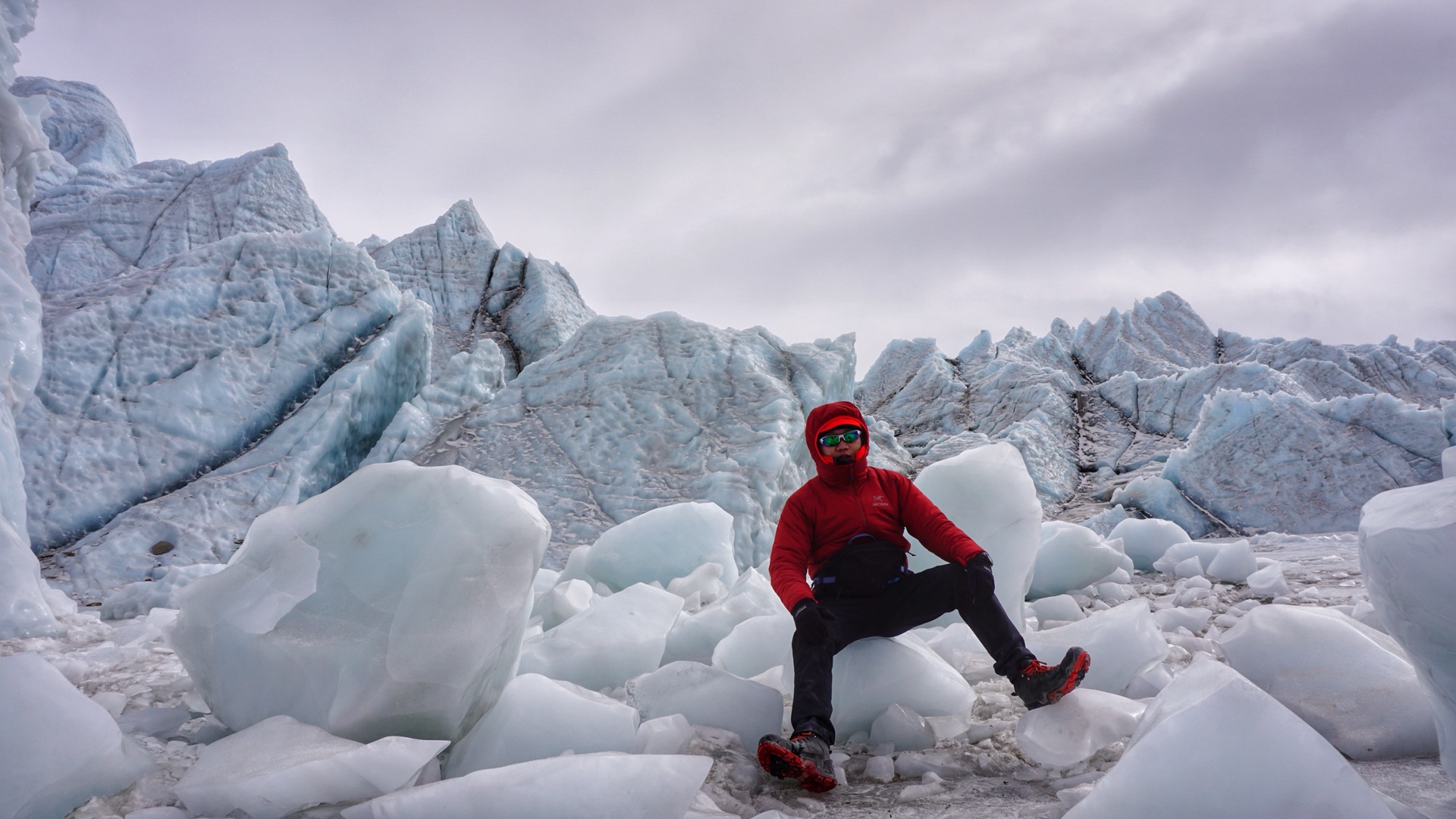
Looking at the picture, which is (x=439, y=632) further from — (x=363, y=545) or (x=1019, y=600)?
(x=1019, y=600)

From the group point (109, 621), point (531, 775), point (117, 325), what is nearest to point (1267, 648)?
point (531, 775)

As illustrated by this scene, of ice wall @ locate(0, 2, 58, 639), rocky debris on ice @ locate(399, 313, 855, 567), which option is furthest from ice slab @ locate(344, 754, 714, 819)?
rocky debris on ice @ locate(399, 313, 855, 567)

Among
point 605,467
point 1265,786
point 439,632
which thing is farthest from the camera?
point 605,467

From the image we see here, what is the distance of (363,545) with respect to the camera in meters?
1.80

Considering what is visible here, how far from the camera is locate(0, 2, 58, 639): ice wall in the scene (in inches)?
140

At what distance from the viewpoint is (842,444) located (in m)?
2.39

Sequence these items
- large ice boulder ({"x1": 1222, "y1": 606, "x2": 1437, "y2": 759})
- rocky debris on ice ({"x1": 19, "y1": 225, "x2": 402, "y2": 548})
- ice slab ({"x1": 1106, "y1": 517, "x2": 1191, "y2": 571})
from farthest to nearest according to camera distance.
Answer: rocky debris on ice ({"x1": 19, "y1": 225, "x2": 402, "y2": 548}) → ice slab ({"x1": 1106, "y1": 517, "x2": 1191, "y2": 571}) → large ice boulder ({"x1": 1222, "y1": 606, "x2": 1437, "y2": 759})

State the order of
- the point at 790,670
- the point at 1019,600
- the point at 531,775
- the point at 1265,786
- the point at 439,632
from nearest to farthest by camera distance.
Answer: the point at 1265,786
the point at 531,775
the point at 439,632
the point at 790,670
the point at 1019,600

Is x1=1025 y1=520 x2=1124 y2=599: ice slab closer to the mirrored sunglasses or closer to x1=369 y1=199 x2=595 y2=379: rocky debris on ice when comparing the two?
Answer: the mirrored sunglasses

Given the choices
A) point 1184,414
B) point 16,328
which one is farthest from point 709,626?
point 1184,414

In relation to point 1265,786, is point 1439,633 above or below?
above

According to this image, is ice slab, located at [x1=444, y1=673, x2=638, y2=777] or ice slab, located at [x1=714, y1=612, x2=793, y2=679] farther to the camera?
ice slab, located at [x1=714, y1=612, x2=793, y2=679]

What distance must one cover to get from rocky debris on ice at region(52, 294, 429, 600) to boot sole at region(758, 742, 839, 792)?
182 inches

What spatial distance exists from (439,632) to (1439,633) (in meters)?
2.01
